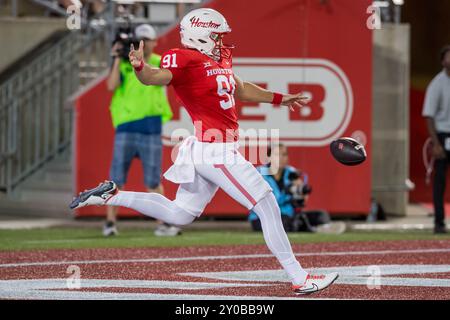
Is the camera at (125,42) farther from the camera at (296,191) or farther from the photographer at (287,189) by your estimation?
the camera at (296,191)

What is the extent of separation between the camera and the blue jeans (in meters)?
12.0

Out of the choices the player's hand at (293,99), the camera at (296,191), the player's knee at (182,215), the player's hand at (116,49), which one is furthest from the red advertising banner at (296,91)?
the player's knee at (182,215)

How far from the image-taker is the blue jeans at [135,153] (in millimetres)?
12031

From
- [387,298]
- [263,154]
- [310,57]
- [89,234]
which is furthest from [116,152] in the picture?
[387,298]

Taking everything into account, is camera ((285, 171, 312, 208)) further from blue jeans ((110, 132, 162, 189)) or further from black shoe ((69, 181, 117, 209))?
black shoe ((69, 181, 117, 209))

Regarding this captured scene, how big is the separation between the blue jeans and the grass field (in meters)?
0.58

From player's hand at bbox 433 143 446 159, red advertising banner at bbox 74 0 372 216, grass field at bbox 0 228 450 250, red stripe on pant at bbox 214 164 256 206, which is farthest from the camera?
red advertising banner at bbox 74 0 372 216

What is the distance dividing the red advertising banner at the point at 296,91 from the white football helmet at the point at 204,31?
20.2 ft

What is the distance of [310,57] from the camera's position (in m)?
14.0

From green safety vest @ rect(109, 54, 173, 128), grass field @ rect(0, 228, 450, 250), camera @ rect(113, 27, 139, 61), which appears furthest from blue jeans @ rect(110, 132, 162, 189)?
camera @ rect(113, 27, 139, 61)

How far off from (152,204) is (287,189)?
4.96 m

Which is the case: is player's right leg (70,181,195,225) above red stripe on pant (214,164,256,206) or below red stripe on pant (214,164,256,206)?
below
